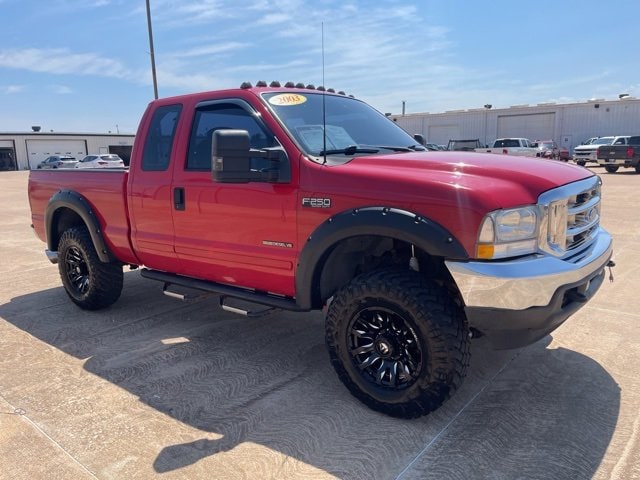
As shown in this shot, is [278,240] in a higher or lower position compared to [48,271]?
higher

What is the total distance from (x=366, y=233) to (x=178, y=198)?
176cm

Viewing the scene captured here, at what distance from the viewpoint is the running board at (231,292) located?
347cm

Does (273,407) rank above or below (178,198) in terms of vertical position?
below

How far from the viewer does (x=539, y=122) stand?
4425 centimetres

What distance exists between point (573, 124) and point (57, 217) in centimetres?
4460

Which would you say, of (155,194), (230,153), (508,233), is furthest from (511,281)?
(155,194)

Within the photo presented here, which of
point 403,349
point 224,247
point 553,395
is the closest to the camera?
point 403,349

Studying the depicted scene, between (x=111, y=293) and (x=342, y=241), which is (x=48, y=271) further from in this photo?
(x=342, y=241)

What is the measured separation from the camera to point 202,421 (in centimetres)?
300

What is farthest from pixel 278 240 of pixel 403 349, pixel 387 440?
pixel 387 440

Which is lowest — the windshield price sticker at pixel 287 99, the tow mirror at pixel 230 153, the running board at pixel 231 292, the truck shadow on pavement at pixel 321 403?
the truck shadow on pavement at pixel 321 403

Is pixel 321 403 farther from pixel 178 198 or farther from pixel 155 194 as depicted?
pixel 155 194

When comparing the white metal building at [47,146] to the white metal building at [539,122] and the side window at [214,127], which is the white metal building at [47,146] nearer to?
the white metal building at [539,122]

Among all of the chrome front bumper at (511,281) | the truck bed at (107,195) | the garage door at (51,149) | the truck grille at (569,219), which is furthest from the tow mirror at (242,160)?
the garage door at (51,149)
